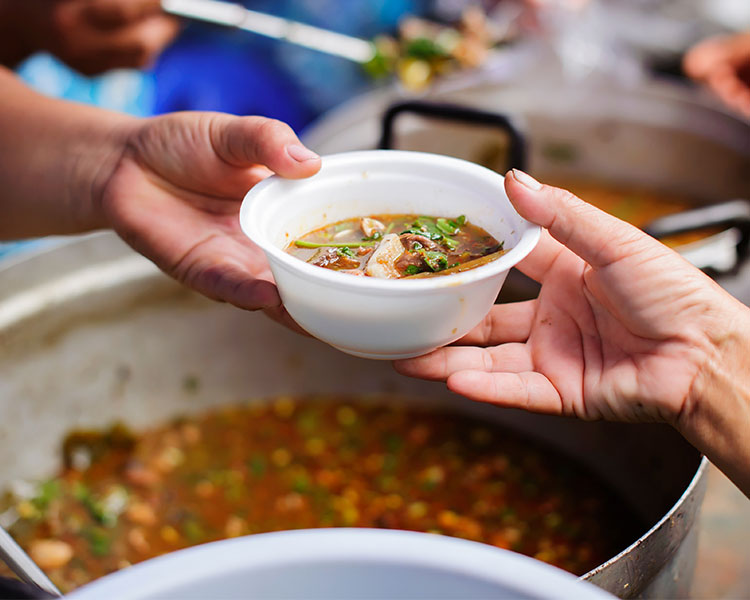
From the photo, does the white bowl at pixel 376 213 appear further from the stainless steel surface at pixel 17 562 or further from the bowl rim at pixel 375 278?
the stainless steel surface at pixel 17 562

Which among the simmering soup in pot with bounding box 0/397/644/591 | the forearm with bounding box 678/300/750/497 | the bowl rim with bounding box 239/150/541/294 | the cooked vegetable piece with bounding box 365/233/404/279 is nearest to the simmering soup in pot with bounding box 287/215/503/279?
the cooked vegetable piece with bounding box 365/233/404/279

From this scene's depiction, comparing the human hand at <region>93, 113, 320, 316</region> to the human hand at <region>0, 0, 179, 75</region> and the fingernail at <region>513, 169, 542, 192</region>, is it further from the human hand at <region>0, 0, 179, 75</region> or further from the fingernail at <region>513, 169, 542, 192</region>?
the human hand at <region>0, 0, 179, 75</region>

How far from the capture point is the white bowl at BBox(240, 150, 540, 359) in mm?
1155

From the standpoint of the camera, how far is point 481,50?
391cm

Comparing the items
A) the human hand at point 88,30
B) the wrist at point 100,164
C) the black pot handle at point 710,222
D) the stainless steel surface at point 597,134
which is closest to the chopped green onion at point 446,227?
the black pot handle at point 710,222

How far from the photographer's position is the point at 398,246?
1374mm

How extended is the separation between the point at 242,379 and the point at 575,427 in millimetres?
1210

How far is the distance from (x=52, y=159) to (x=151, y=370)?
30.6 inches

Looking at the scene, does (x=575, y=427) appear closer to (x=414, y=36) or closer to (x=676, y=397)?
(x=676, y=397)

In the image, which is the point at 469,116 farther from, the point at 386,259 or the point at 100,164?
the point at 100,164

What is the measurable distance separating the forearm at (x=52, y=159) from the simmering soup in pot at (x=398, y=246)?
2.70ft

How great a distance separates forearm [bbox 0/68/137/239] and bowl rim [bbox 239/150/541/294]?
78cm

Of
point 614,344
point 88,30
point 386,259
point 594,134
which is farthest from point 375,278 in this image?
point 88,30

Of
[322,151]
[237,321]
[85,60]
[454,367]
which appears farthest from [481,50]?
[454,367]
